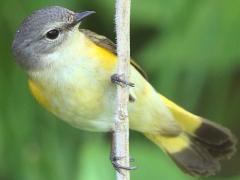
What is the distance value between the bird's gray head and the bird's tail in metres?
0.89

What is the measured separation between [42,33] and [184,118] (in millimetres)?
1204

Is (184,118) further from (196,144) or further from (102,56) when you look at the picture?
(102,56)

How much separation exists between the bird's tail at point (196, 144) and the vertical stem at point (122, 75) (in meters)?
1.07

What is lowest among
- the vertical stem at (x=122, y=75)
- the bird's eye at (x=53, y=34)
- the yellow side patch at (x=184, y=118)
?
the vertical stem at (x=122, y=75)

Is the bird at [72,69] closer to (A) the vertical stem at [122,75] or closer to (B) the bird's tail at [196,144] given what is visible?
(A) the vertical stem at [122,75]

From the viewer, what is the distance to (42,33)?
4.53 meters

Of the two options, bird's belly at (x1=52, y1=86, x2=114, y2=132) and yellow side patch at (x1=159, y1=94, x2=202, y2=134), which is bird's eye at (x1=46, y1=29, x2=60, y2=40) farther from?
yellow side patch at (x1=159, y1=94, x2=202, y2=134)

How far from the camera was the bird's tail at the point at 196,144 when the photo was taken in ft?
17.6

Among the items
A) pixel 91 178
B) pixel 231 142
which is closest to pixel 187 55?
pixel 231 142

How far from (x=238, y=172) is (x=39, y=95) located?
1810 millimetres

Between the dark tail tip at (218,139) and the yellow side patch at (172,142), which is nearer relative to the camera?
the dark tail tip at (218,139)

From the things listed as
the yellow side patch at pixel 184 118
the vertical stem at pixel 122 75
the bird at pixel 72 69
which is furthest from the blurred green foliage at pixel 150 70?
the vertical stem at pixel 122 75

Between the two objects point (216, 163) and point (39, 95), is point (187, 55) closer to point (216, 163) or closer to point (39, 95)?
point (216, 163)

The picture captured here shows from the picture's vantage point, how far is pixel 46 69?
4.58 m
